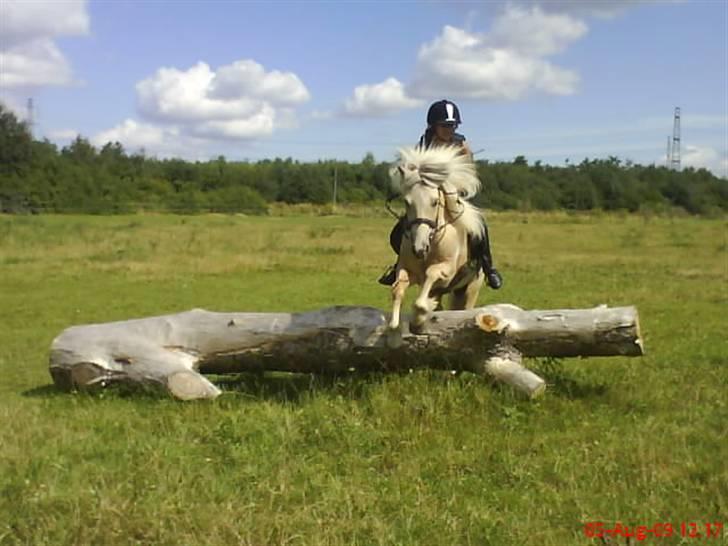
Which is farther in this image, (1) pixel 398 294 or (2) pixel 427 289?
(2) pixel 427 289

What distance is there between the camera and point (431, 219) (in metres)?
6.75

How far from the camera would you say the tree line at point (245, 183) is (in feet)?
218

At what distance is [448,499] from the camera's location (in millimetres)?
4781

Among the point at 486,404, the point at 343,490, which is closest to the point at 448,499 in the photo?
the point at 343,490

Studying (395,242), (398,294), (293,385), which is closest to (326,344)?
(293,385)

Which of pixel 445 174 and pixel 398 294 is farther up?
pixel 445 174

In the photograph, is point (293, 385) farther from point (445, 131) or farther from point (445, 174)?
point (445, 131)

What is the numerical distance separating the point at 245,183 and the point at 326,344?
7846 cm

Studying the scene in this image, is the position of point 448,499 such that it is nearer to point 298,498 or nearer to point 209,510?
point 298,498

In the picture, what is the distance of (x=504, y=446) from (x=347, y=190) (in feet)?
242
